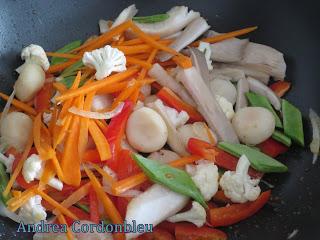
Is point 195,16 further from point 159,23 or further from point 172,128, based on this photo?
point 172,128

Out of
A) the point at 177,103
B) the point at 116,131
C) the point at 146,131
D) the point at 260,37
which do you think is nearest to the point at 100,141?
the point at 116,131

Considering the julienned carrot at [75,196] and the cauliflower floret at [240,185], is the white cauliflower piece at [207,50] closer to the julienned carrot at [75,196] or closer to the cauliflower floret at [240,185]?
the cauliflower floret at [240,185]

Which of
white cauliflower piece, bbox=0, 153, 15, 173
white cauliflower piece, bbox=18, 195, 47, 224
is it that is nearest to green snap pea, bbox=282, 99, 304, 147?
white cauliflower piece, bbox=18, 195, 47, 224

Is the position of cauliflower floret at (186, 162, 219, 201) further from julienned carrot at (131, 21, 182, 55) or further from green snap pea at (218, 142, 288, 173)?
julienned carrot at (131, 21, 182, 55)

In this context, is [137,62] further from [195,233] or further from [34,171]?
[195,233]

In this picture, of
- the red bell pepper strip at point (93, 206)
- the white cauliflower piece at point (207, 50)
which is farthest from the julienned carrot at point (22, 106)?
the white cauliflower piece at point (207, 50)

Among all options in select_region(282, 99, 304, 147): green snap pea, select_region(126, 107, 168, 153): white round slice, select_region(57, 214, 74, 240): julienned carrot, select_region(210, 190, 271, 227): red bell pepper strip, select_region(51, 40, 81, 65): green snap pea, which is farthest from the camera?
select_region(51, 40, 81, 65): green snap pea

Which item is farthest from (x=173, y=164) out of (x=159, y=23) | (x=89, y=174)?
(x=159, y=23)
